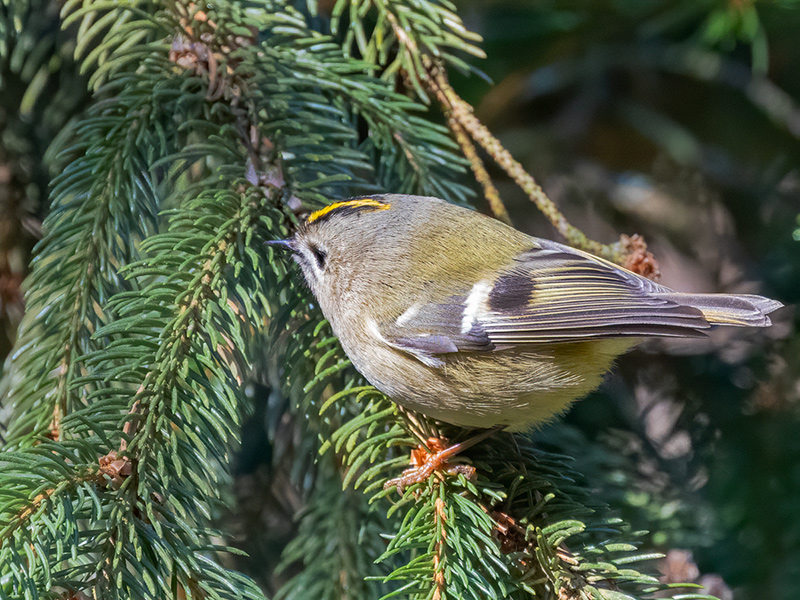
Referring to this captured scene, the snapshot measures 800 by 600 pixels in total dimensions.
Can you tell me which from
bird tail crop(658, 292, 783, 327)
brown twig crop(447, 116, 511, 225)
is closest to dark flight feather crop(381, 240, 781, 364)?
bird tail crop(658, 292, 783, 327)

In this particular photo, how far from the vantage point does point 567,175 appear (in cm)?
226

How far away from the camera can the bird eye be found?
1.30 meters

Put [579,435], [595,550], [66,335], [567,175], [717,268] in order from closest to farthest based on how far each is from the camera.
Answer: [595,550]
[66,335]
[579,435]
[717,268]
[567,175]

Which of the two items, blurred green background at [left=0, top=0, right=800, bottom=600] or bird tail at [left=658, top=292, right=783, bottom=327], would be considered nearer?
bird tail at [left=658, top=292, right=783, bottom=327]

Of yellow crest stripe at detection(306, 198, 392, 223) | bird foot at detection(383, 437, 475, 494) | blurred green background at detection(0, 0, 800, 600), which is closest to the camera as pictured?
bird foot at detection(383, 437, 475, 494)

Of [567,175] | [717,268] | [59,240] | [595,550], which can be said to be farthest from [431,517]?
[567,175]

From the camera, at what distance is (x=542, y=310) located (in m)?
1.27

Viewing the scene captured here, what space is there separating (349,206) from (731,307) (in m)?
0.64

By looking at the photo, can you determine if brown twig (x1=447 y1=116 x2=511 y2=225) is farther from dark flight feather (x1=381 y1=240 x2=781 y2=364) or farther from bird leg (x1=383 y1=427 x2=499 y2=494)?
bird leg (x1=383 y1=427 x2=499 y2=494)

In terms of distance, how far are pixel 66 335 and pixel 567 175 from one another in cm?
157

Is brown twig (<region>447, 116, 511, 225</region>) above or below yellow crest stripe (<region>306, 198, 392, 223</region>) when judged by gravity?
above

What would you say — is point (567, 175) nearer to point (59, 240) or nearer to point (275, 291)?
point (275, 291)

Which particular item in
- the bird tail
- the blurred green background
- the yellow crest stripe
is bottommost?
the blurred green background

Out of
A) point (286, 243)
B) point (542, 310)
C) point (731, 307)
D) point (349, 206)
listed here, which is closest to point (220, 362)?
point (286, 243)
